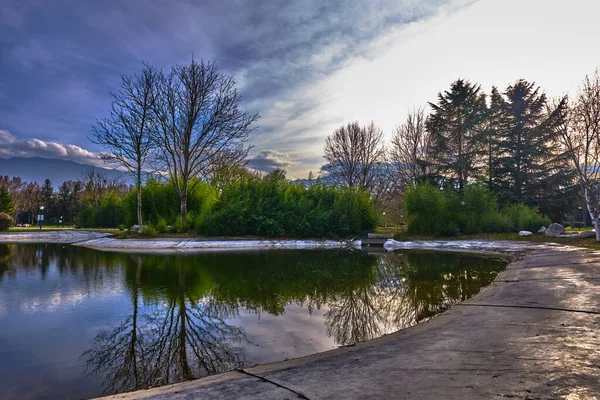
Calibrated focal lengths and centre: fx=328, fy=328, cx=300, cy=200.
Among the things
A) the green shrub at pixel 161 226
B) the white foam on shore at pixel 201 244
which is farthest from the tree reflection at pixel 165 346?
the green shrub at pixel 161 226

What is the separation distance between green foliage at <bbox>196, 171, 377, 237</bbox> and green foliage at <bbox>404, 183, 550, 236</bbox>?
10.8 ft

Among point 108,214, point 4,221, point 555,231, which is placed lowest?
point 555,231

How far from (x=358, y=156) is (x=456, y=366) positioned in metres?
28.8

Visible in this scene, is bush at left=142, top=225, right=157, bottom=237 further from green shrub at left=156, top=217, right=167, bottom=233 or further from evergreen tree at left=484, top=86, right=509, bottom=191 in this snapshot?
evergreen tree at left=484, top=86, right=509, bottom=191

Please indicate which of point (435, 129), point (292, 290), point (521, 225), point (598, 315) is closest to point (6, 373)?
point (292, 290)

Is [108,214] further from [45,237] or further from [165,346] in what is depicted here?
[165,346]

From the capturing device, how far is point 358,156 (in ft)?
100

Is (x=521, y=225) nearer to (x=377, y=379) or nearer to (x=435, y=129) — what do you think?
(x=435, y=129)

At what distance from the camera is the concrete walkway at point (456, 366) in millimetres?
2234

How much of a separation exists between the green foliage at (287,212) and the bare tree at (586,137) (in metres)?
10.4

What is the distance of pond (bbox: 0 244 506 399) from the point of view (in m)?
3.25

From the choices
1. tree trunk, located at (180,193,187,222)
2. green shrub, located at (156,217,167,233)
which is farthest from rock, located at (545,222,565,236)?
green shrub, located at (156,217,167,233)

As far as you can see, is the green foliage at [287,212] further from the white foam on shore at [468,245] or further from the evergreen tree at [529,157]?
the evergreen tree at [529,157]

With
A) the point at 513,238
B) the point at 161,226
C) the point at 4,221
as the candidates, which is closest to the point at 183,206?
the point at 161,226
